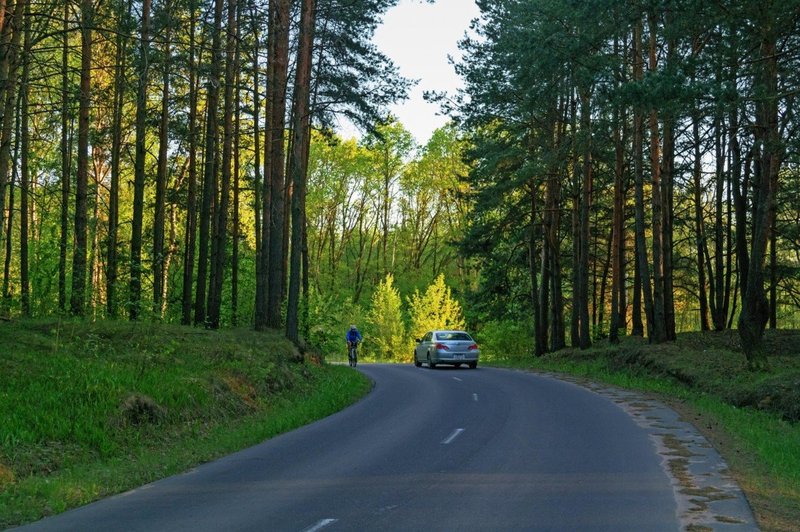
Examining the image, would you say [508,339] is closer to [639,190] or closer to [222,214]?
[639,190]

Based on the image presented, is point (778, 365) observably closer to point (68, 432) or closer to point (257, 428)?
point (257, 428)

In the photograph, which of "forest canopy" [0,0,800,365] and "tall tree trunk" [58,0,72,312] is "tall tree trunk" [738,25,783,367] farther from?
"tall tree trunk" [58,0,72,312]

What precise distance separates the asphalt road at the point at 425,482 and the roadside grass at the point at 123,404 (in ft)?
2.00

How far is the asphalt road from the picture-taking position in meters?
7.88

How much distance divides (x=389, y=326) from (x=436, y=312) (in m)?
5.06

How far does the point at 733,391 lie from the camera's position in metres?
18.9

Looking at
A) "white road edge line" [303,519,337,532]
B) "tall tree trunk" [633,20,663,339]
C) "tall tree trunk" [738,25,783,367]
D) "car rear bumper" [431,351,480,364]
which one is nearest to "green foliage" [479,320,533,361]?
"car rear bumper" [431,351,480,364]

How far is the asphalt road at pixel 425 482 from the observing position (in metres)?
7.88

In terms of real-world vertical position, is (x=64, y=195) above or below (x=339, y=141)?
below

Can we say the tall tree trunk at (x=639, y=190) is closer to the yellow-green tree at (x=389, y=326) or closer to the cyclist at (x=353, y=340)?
the cyclist at (x=353, y=340)

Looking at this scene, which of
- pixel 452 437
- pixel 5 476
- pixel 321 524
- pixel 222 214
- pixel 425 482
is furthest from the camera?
pixel 222 214

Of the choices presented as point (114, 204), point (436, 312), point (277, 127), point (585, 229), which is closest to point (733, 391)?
point (585, 229)

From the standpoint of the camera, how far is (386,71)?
27.5 m

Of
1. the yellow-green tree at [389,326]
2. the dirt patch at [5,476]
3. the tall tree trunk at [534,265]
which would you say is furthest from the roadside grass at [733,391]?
the yellow-green tree at [389,326]
